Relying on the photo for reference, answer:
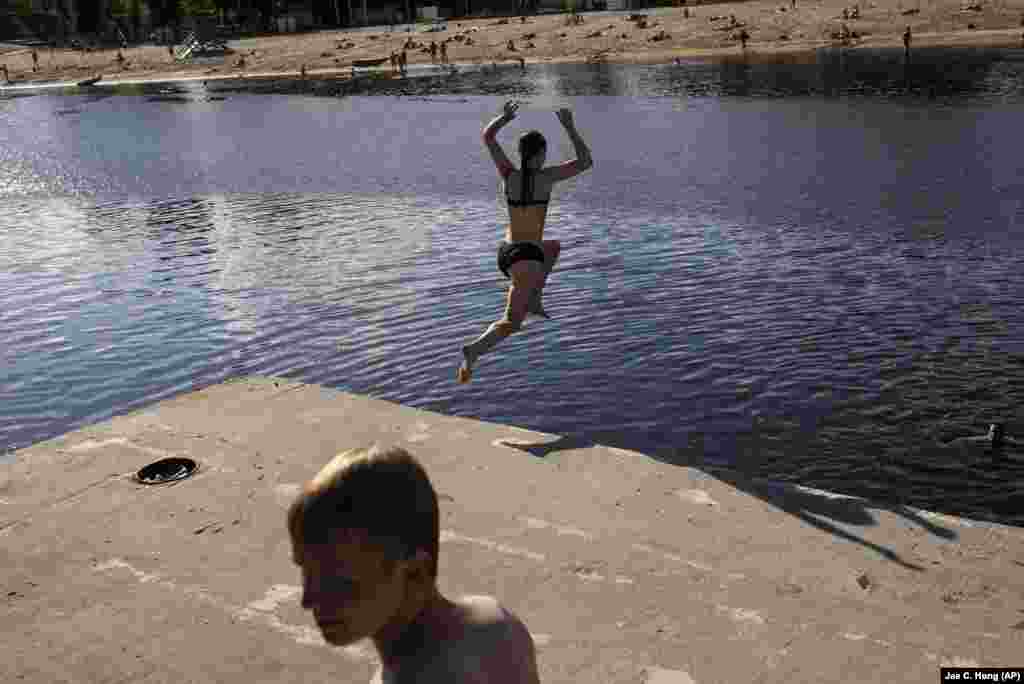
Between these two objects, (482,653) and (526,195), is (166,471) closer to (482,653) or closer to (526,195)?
(526,195)

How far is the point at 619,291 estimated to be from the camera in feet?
46.2

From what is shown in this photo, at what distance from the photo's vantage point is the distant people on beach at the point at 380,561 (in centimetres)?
226

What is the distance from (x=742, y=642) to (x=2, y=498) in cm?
475

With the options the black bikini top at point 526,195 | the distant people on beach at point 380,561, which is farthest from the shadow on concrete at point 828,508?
the distant people on beach at point 380,561

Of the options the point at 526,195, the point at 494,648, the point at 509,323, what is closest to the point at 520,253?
the point at 526,195

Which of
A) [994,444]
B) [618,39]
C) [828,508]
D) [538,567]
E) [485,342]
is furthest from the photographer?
[618,39]

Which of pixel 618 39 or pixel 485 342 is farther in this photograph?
pixel 618 39

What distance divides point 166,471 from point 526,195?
3629mm

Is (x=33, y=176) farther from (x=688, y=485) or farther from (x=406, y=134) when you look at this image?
(x=688, y=485)

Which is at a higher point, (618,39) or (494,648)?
(618,39)

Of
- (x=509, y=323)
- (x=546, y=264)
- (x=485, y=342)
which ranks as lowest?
(x=485, y=342)

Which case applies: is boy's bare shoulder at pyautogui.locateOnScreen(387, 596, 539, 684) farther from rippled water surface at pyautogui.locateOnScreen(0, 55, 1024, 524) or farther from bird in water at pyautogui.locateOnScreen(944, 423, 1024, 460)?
bird in water at pyautogui.locateOnScreen(944, 423, 1024, 460)

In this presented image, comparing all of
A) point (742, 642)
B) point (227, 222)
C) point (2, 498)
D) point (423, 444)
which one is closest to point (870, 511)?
point (742, 642)

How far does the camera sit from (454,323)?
43.2 ft
